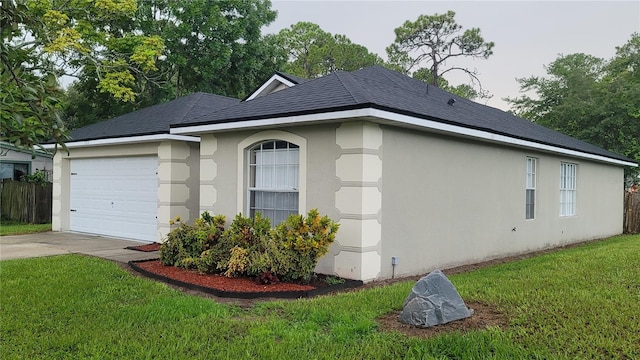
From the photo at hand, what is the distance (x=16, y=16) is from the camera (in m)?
2.17

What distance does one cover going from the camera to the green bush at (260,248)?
7.53 m

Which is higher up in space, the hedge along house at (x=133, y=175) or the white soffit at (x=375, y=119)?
the white soffit at (x=375, y=119)

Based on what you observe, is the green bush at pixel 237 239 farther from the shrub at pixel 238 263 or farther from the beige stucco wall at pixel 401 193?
the beige stucco wall at pixel 401 193

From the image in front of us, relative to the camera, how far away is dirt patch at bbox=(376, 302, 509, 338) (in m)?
5.13

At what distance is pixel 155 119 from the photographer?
1348 cm

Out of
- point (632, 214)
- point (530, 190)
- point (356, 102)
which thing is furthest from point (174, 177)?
point (632, 214)

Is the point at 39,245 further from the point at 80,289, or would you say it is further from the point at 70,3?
the point at 70,3

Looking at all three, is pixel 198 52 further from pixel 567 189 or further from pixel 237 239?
pixel 237 239

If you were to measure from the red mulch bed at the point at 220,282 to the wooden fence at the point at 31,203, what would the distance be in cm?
1193

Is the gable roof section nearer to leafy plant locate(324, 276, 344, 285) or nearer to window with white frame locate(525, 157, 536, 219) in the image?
window with white frame locate(525, 157, 536, 219)

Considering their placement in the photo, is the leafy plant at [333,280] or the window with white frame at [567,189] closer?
the leafy plant at [333,280]

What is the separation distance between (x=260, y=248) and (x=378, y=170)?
7.64ft

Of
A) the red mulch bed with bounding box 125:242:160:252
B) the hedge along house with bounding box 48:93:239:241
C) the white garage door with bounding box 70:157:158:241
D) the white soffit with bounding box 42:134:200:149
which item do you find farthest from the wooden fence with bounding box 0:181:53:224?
the red mulch bed with bounding box 125:242:160:252

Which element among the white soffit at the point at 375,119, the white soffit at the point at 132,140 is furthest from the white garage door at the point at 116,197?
the white soffit at the point at 375,119
